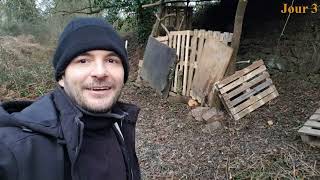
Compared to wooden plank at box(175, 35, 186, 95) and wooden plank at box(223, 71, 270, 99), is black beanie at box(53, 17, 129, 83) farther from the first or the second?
wooden plank at box(175, 35, 186, 95)

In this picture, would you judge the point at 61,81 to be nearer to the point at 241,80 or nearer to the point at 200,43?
the point at 241,80

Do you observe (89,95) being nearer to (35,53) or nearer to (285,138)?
(285,138)

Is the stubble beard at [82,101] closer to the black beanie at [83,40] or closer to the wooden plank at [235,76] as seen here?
the black beanie at [83,40]

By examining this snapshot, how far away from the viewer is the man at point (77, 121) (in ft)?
4.23

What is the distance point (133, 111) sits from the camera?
6.41 ft

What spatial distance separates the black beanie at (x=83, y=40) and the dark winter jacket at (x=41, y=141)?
0.62ft

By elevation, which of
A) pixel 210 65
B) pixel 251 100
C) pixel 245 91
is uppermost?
pixel 210 65

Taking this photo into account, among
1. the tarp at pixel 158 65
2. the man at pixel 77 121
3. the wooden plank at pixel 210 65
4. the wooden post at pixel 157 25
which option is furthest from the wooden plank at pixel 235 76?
the man at pixel 77 121

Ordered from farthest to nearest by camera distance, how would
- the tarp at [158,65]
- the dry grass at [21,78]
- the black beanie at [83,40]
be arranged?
the dry grass at [21,78]
the tarp at [158,65]
the black beanie at [83,40]

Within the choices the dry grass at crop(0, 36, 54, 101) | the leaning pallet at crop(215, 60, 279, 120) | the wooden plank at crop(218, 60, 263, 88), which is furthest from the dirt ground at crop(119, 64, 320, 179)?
the dry grass at crop(0, 36, 54, 101)

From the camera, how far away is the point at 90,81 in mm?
1577

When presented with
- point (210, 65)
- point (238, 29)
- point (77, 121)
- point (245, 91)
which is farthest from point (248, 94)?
point (77, 121)

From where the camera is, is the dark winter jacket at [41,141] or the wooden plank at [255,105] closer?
the dark winter jacket at [41,141]

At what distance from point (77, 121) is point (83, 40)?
35 centimetres
